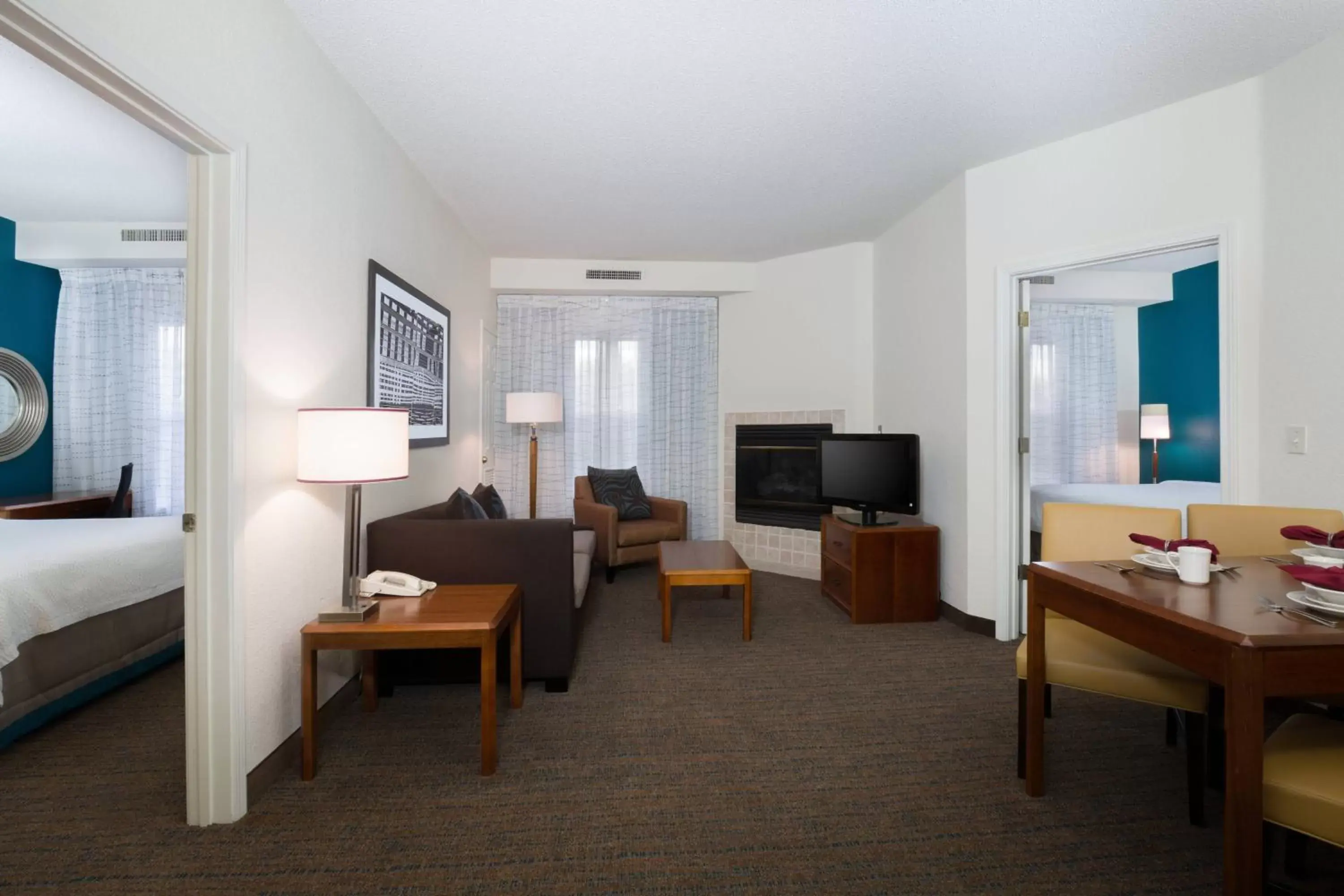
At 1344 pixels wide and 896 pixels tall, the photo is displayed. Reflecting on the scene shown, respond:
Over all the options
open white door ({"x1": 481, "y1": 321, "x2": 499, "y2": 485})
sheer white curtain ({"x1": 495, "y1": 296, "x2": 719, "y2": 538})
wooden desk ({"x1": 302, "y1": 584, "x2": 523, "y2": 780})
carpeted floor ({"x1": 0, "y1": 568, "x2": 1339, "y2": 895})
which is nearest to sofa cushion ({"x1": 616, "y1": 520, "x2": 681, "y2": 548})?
sheer white curtain ({"x1": 495, "y1": 296, "x2": 719, "y2": 538})

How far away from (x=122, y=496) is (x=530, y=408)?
116 inches

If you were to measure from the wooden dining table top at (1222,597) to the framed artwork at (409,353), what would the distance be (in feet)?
9.28

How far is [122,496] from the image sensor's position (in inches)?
165

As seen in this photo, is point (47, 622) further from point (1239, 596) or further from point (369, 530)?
point (1239, 596)

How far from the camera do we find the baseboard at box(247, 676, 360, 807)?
1.85m

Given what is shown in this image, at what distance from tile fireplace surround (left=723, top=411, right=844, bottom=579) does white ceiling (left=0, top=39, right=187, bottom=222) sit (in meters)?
4.11

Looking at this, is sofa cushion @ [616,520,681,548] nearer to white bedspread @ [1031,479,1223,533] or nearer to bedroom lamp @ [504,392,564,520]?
bedroom lamp @ [504,392,564,520]

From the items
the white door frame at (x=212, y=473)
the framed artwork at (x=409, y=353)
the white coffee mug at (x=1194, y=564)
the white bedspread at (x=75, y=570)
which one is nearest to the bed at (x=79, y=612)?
the white bedspread at (x=75, y=570)

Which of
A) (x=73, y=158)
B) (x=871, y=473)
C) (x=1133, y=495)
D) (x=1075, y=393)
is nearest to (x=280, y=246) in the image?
(x=73, y=158)

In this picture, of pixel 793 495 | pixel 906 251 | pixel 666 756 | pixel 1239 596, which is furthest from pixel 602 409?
pixel 1239 596

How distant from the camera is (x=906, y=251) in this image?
13.5 ft

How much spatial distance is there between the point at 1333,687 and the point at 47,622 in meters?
3.90

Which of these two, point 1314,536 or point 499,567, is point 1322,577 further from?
point 499,567

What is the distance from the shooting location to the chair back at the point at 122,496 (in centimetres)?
416
